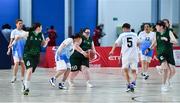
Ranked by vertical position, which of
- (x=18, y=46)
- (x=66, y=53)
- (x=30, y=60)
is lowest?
(x=30, y=60)

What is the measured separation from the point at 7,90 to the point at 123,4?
68.6 ft

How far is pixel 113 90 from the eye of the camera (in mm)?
15641

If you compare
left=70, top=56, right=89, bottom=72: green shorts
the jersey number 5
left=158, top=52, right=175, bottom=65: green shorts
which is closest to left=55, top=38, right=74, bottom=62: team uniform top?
left=70, top=56, right=89, bottom=72: green shorts

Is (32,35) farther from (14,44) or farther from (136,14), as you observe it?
(136,14)

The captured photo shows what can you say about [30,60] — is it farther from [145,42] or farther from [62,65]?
[145,42]

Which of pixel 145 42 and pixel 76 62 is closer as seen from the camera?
pixel 76 62

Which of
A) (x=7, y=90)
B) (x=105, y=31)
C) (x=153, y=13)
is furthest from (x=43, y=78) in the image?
(x=153, y=13)

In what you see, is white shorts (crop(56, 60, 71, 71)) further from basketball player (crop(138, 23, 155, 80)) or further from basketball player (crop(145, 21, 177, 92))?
basketball player (crop(138, 23, 155, 80))

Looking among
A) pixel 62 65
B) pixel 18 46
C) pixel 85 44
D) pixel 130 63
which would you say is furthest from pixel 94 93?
pixel 18 46

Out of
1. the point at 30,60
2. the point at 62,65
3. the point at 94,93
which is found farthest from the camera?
the point at 62,65

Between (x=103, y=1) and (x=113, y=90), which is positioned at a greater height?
(x=103, y=1)

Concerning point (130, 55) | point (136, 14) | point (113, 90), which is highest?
point (136, 14)

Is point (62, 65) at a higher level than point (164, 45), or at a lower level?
lower

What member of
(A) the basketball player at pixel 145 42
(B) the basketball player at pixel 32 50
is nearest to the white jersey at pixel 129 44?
(B) the basketball player at pixel 32 50
